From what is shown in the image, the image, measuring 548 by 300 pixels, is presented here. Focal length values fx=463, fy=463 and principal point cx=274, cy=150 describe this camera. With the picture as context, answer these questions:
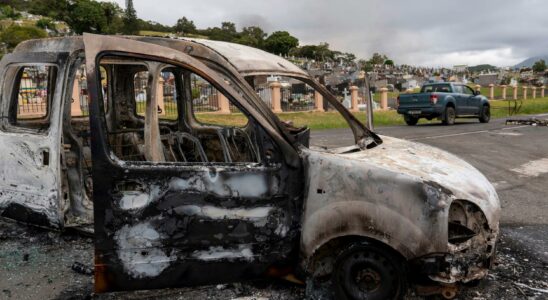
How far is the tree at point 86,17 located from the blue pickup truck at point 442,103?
80.3 metres

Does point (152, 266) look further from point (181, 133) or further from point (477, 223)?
point (477, 223)

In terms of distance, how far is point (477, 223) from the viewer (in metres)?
3.17

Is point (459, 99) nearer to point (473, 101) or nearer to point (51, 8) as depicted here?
point (473, 101)

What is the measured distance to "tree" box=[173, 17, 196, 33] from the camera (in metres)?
99.5

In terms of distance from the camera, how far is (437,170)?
131 inches

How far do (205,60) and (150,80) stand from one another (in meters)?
0.55

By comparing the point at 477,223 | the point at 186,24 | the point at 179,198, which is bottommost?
the point at 477,223

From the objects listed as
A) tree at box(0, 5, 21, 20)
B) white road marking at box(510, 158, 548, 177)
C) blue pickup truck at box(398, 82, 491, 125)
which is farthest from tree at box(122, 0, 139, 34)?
white road marking at box(510, 158, 548, 177)

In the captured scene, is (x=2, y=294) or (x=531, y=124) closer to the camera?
(x=2, y=294)

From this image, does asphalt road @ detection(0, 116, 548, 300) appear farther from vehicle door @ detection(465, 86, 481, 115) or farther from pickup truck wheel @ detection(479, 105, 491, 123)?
pickup truck wheel @ detection(479, 105, 491, 123)

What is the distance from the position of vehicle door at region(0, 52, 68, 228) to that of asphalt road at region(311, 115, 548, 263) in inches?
121

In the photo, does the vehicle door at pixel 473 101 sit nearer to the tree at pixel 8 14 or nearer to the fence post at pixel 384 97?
the fence post at pixel 384 97

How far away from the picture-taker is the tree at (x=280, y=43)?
106 meters

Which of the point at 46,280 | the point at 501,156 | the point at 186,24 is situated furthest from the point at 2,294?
the point at 186,24
